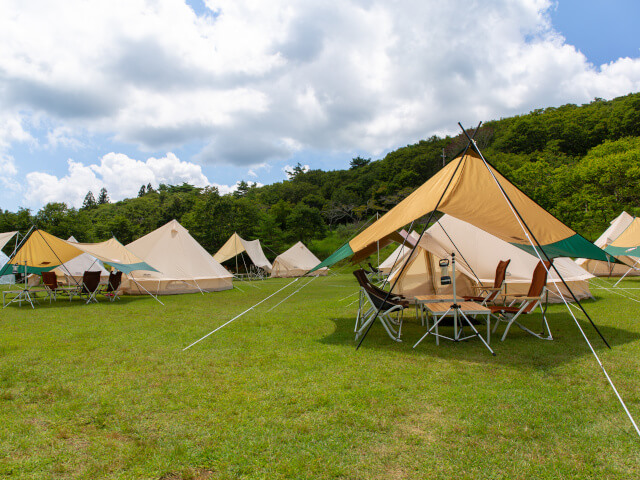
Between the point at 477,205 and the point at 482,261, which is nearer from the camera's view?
the point at 477,205

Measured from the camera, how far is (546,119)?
32188 mm

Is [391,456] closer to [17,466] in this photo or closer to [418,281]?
[17,466]

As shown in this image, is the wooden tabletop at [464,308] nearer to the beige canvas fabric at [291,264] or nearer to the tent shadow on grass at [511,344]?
the tent shadow on grass at [511,344]

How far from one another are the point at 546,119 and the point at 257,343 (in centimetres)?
3519

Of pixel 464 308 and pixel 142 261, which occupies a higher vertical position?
pixel 142 261

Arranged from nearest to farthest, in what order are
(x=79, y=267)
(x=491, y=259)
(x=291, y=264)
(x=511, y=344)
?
(x=511, y=344) < (x=491, y=259) < (x=79, y=267) < (x=291, y=264)

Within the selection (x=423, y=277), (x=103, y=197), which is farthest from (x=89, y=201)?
(x=423, y=277)

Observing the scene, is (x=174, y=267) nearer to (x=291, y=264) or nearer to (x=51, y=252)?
(x=51, y=252)

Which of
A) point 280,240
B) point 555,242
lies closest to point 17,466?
point 555,242

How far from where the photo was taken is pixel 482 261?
25.4 feet

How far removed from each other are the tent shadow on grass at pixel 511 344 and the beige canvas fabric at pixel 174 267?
7.67 meters

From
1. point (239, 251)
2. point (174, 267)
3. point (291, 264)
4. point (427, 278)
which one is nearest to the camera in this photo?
point (427, 278)

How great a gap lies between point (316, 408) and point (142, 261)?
336 inches

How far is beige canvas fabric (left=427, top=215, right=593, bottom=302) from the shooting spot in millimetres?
7562
